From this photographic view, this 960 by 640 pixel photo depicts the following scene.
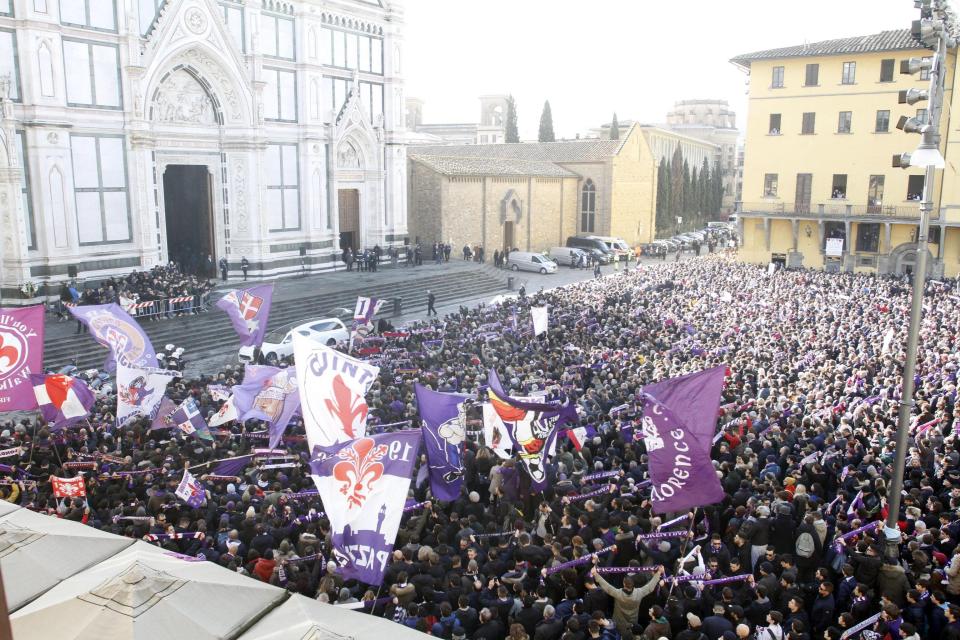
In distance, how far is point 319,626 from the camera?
6664 mm

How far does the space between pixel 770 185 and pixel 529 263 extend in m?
14.9

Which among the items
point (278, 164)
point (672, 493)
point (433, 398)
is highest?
point (278, 164)

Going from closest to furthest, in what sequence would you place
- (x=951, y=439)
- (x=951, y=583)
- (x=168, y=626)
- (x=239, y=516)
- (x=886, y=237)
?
1. (x=168, y=626)
2. (x=951, y=583)
3. (x=239, y=516)
4. (x=951, y=439)
5. (x=886, y=237)

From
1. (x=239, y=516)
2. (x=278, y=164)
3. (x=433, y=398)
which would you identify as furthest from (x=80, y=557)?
(x=278, y=164)

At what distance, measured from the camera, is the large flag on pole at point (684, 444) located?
923 centimetres

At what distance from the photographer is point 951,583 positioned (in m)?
8.02

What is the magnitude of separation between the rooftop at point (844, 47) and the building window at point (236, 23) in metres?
28.4

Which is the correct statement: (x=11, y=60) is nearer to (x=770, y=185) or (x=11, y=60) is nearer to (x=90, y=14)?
(x=90, y=14)

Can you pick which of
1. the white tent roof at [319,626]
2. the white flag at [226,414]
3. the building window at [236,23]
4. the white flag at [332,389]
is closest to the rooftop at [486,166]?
the building window at [236,23]

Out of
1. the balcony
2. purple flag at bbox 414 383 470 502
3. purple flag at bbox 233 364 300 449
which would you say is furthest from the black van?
purple flag at bbox 414 383 470 502

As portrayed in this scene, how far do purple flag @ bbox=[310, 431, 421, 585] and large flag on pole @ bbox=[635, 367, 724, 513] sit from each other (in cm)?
298

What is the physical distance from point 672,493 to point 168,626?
5.67 metres

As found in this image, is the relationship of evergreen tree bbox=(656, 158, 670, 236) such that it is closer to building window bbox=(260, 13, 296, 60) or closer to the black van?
the black van

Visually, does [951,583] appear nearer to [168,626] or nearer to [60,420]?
[168,626]
